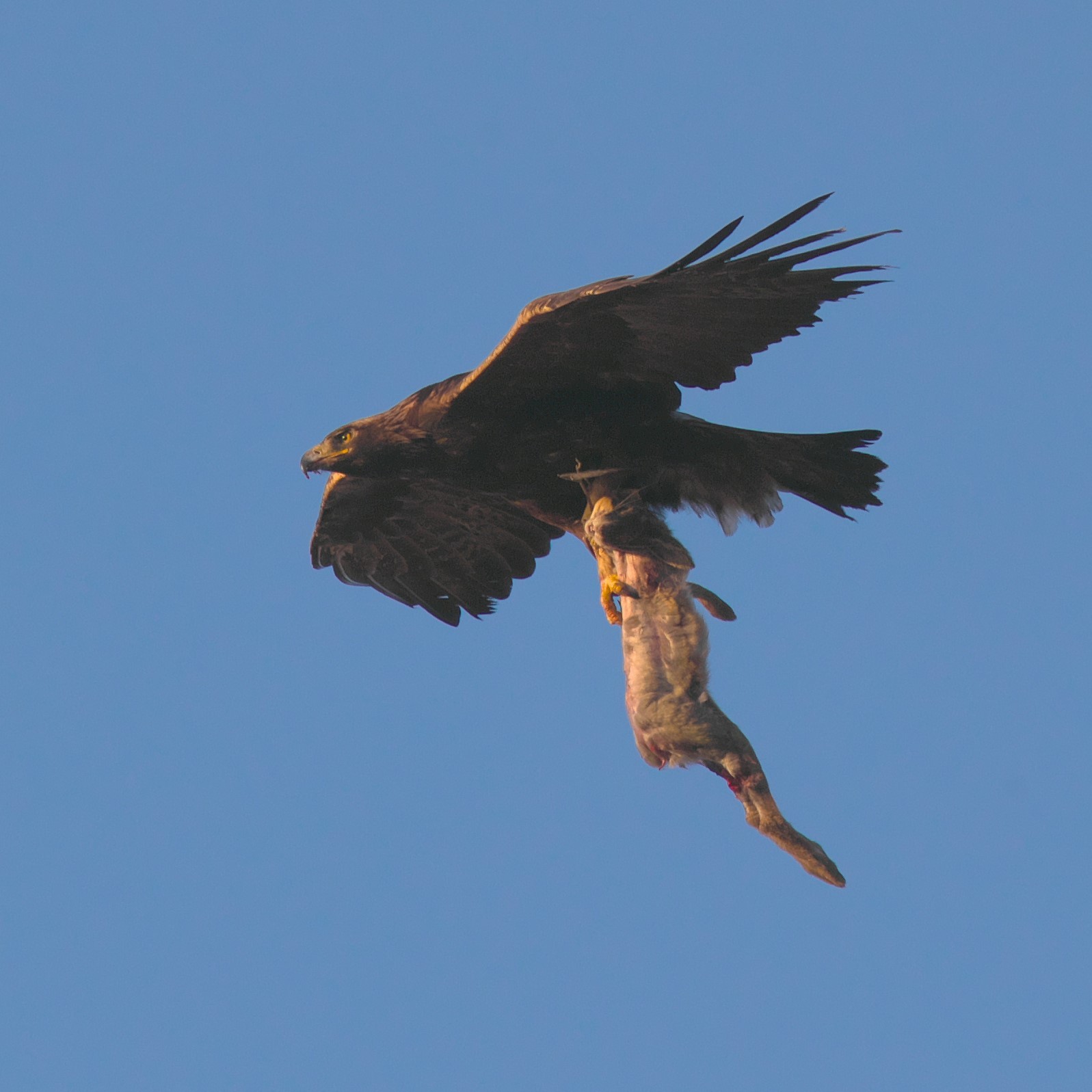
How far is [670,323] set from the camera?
9.43 meters

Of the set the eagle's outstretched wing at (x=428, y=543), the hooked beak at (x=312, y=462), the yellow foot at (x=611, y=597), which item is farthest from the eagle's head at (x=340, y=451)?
the yellow foot at (x=611, y=597)

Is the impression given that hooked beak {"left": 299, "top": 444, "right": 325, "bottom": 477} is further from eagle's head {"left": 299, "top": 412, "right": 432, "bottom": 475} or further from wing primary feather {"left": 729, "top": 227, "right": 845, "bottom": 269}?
wing primary feather {"left": 729, "top": 227, "right": 845, "bottom": 269}

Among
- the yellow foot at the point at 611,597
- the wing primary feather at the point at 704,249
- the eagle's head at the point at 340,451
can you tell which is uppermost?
the eagle's head at the point at 340,451

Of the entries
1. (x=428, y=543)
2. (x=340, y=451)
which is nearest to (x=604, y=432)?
(x=340, y=451)

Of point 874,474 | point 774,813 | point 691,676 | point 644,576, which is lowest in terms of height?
point 774,813

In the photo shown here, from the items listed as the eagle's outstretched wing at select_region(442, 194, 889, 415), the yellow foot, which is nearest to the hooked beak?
the eagle's outstretched wing at select_region(442, 194, 889, 415)

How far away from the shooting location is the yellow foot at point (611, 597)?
31.5 ft

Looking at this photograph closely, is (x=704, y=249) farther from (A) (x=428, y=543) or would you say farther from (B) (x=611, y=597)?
(A) (x=428, y=543)

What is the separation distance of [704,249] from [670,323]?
2.29ft

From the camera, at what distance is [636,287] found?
356 inches

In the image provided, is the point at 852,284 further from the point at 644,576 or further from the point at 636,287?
the point at 644,576

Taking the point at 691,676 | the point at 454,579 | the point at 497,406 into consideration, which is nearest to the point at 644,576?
the point at 691,676

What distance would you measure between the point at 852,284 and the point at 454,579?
3714 mm

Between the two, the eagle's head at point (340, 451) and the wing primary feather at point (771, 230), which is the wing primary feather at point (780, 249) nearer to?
the wing primary feather at point (771, 230)
